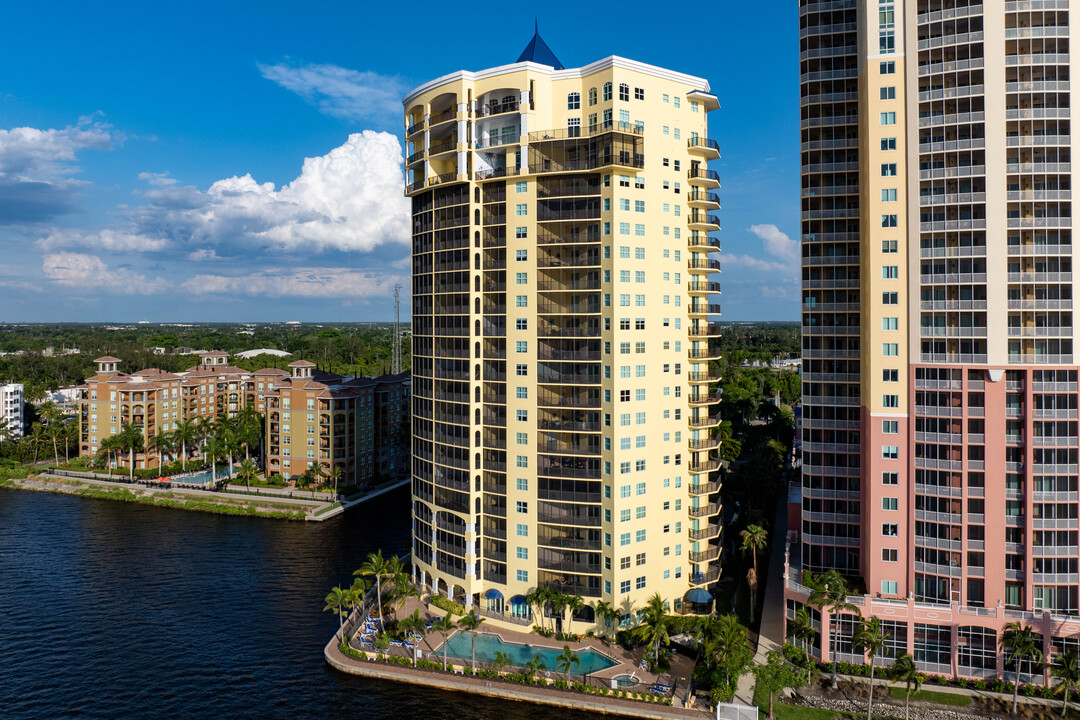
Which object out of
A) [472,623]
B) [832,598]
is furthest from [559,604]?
[832,598]

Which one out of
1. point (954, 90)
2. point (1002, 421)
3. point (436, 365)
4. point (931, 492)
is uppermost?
point (954, 90)

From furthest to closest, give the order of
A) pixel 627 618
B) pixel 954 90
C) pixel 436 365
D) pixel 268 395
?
pixel 268 395, pixel 436 365, pixel 627 618, pixel 954 90

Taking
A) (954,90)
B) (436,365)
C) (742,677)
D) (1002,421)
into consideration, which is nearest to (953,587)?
(1002,421)

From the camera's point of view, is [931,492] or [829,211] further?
[829,211]

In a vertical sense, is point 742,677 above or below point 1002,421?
below

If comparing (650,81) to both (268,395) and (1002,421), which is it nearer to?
(1002,421)

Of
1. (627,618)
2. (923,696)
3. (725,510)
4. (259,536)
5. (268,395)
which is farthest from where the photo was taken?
(268,395)

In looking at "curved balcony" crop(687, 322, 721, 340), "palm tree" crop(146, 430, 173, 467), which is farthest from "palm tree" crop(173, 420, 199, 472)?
"curved balcony" crop(687, 322, 721, 340)

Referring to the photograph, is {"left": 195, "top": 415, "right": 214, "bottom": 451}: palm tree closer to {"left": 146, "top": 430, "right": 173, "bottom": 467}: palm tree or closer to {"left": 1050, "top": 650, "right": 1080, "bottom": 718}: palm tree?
{"left": 146, "top": 430, "right": 173, "bottom": 467}: palm tree

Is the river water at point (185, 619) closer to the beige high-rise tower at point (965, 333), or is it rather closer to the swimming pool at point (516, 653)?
the swimming pool at point (516, 653)
